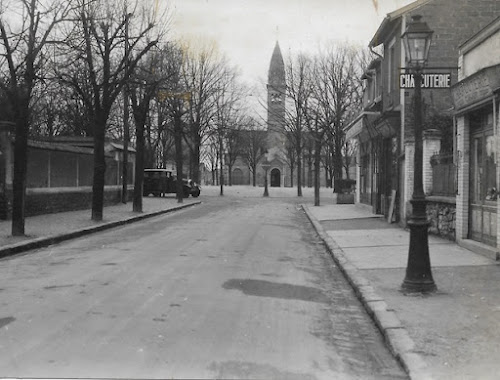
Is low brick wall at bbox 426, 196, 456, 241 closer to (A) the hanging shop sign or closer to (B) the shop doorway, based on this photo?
(B) the shop doorway

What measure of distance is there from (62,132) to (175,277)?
1639 inches

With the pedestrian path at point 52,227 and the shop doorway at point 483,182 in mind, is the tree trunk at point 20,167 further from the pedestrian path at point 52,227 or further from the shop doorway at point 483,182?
the shop doorway at point 483,182

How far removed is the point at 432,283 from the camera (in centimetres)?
754

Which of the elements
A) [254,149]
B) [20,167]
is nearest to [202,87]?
[20,167]

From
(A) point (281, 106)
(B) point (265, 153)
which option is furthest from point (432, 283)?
(B) point (265, 153)

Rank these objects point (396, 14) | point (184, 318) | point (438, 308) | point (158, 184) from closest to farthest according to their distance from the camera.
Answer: point (184, 318), point (438, 308), point (396, 14), point (158, 184)

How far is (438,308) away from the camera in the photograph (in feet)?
21.6

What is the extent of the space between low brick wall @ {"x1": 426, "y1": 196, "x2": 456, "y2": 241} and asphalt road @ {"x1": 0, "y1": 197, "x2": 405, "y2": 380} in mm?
3370

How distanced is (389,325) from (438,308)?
42.9 inches

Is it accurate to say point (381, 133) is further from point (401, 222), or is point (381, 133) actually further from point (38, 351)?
point (38, 351)

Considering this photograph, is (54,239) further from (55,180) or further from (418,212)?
(418,212)

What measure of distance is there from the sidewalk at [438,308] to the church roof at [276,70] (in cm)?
3217

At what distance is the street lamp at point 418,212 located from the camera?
7531mm

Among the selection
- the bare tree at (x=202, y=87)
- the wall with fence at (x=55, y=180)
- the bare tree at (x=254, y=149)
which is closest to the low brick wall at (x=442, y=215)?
the wall with fence at (x=55, y=180)
